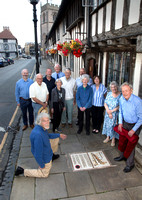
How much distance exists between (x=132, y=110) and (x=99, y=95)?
1.72m

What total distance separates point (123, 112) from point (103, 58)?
3.63m

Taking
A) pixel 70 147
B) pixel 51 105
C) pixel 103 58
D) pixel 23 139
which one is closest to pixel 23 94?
pixel 51 105

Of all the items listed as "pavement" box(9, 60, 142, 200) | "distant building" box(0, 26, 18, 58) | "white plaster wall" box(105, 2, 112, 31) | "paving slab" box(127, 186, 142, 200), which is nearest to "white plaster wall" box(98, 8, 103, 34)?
"white plaster wall" box(105, 2, 112, 31)

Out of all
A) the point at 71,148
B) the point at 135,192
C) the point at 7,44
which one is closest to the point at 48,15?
the point at 7,44

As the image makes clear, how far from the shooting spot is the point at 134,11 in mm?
3982

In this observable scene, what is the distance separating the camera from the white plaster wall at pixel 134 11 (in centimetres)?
384

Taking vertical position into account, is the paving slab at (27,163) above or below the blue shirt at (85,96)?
below

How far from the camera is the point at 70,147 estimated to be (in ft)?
14.9

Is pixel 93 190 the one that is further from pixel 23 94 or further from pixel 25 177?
pixel 23 94

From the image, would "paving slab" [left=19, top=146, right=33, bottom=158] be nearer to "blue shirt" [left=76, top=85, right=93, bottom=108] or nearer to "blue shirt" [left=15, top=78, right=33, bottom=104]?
"blue shirt" [left=15, top=78, right=33, bottom=104]

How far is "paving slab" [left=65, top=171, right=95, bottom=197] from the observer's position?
3.04m

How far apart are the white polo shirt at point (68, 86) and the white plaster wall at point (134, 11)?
2395mm

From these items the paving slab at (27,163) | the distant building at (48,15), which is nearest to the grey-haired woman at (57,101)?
the paving slab at (27,163)

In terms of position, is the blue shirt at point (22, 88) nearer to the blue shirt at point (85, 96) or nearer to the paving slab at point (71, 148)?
the blue shirt at point (85, 96)
